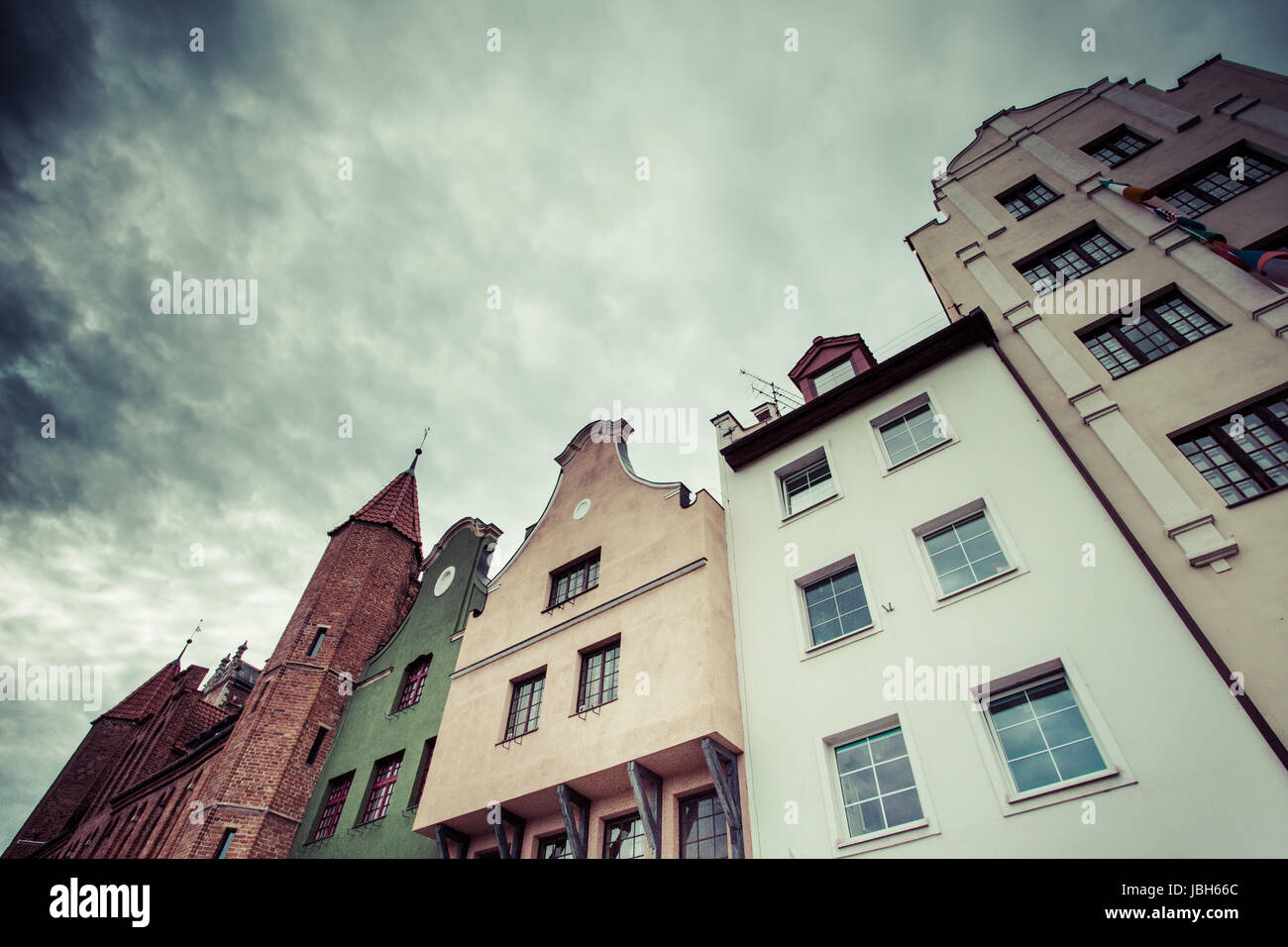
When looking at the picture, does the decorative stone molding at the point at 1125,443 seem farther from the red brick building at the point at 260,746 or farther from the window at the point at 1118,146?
the red brick building at the point at 260,746

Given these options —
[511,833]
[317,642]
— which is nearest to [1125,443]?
[511,833]

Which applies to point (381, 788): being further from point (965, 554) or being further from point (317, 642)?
point (965, 554)

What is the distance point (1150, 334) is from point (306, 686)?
25.4m

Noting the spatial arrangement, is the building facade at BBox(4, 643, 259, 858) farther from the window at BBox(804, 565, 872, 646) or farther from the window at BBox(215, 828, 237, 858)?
the window at BBox(804, 565, 872, 646)

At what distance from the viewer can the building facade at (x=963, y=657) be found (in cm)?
802

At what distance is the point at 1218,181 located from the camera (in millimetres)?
15164

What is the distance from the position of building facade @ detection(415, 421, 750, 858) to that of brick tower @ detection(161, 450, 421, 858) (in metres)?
7.86

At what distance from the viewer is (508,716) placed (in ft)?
50.6

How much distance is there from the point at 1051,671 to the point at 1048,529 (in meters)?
2.38

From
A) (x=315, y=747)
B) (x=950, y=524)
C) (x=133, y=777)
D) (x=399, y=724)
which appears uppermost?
(x=133, y=777)

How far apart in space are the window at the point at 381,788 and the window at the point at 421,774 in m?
0.98

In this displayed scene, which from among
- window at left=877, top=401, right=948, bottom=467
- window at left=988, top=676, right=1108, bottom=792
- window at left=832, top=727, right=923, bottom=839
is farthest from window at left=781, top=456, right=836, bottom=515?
window at left=988, top=676, right=1108, bottom=792

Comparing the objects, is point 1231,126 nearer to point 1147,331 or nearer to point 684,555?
point 1147,331
